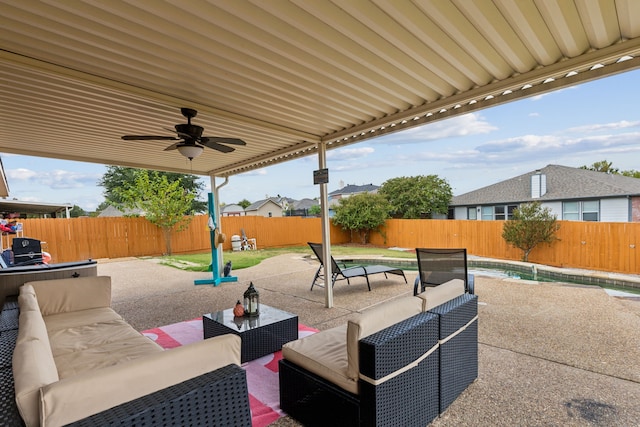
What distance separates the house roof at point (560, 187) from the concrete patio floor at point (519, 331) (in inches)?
410

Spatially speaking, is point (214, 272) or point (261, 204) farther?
point (261, 204)

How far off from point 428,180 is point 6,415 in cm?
2074

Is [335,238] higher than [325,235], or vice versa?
[325,235]

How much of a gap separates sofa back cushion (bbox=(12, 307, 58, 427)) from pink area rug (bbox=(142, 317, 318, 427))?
1.20 metres

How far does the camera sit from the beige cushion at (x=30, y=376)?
102cm

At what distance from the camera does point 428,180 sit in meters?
20.0

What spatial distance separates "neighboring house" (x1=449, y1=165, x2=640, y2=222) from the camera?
478 inches

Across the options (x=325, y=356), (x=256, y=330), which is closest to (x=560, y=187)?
(x=256, y=330)

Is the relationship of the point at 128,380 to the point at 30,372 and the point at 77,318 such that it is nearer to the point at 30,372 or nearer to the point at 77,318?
the point at 30,372

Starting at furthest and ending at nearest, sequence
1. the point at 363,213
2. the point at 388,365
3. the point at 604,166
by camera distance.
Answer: the point at 604,166, the point at 363,213, the point at 388,365

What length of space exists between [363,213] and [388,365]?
43.0 ft

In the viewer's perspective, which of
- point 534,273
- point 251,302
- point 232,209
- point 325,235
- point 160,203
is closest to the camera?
point 251,302

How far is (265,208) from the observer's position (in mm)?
35625

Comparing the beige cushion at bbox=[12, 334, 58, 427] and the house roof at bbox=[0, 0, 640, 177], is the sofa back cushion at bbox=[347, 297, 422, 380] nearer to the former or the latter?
the beige cushion at bbox=[12, 334, 58, 427]
